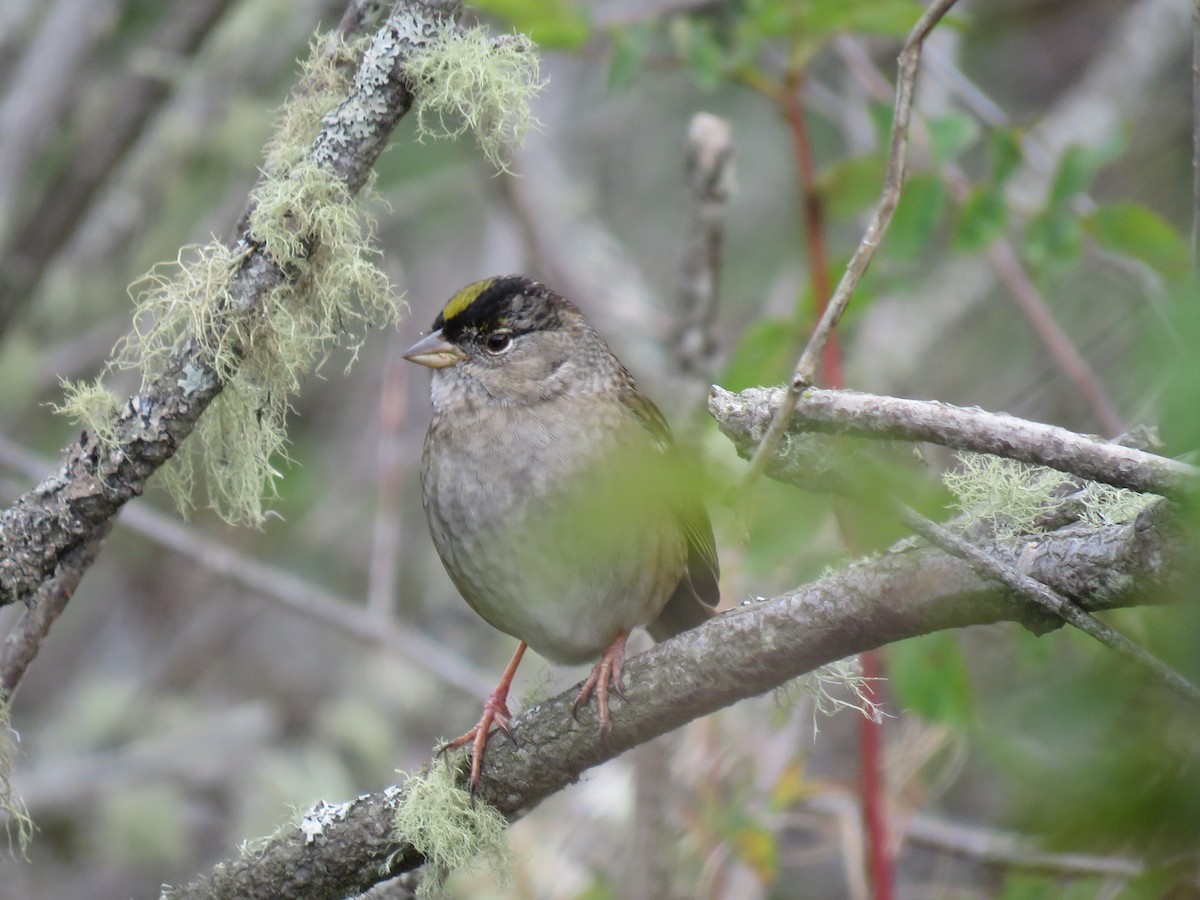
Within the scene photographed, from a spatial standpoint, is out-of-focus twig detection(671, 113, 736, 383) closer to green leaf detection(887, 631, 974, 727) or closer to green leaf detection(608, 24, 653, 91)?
green leaf detection(608, 24, 653, 91)

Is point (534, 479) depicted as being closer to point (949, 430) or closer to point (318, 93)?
point (318, 93)

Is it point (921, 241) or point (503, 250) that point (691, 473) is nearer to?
point (921, 241)

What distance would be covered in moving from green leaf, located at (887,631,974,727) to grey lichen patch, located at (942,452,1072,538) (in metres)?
1.07

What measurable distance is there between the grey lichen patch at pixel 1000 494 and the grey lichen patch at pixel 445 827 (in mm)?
1163

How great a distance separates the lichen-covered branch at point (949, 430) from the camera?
1544mm

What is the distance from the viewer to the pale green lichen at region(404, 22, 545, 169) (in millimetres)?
2131

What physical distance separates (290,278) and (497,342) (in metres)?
1.37

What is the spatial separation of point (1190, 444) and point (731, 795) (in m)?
3.45

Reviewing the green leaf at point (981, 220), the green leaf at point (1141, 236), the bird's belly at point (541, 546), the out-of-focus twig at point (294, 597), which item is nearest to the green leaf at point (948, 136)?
the green leaf at point (981, 220)

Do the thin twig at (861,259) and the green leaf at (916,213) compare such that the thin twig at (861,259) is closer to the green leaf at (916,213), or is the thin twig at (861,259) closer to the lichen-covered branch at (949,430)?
the lichen-covered branch at (949,430)

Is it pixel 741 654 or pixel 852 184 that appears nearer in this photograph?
pixel 741 654

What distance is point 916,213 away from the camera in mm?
3457

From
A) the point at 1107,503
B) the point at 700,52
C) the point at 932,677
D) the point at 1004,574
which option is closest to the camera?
the point at 1004,574

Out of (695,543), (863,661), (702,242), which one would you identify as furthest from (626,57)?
(863,661)
